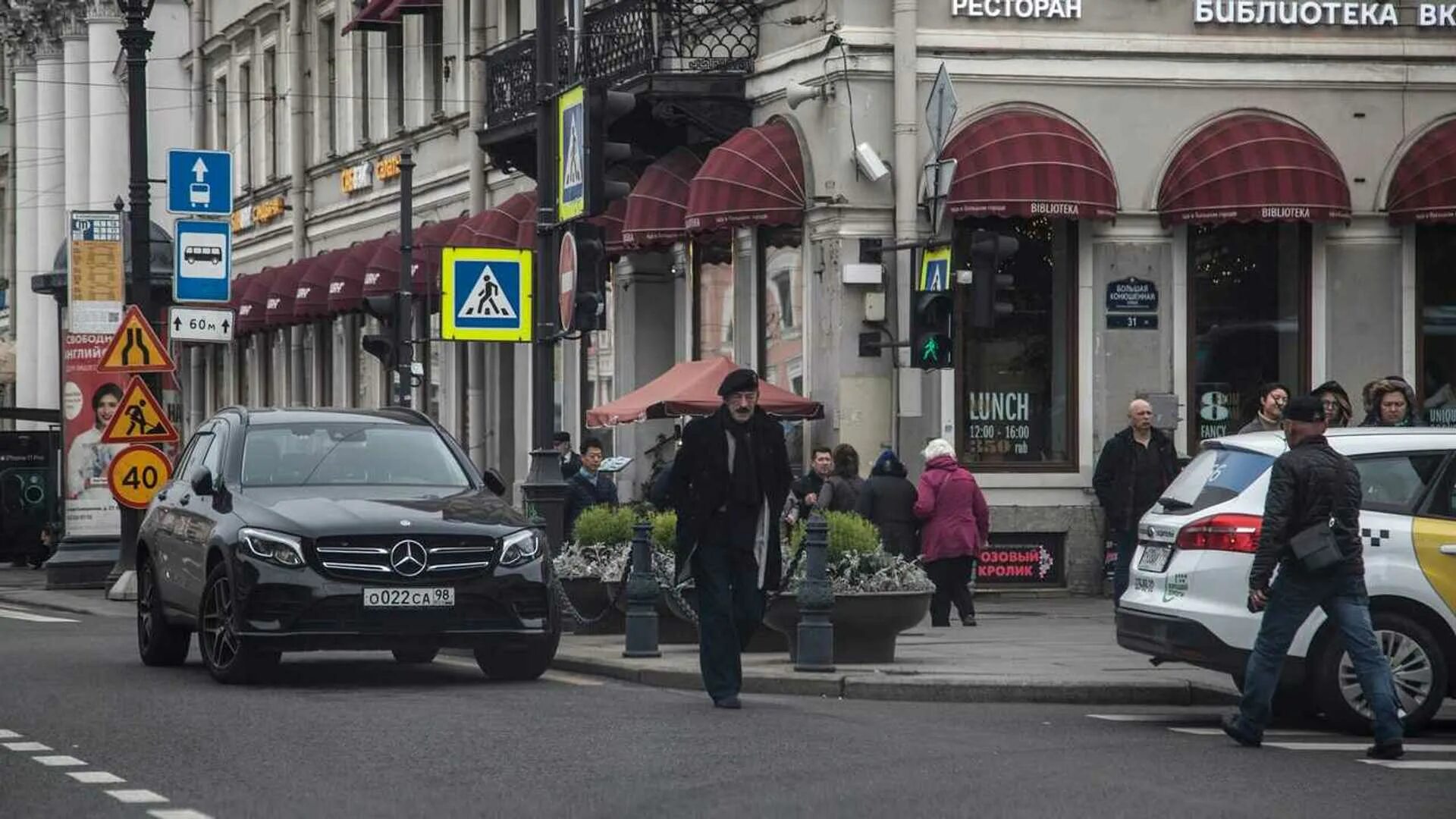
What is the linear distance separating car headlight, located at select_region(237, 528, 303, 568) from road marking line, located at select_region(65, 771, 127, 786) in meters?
4.27

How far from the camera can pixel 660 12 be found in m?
28.2

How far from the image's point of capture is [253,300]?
44.8m

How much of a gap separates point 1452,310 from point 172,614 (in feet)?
48.8

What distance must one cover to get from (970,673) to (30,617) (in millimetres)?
11917

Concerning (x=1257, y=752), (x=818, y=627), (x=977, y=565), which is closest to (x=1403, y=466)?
(x=1257, y=752)

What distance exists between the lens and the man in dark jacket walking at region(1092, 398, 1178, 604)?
21.0 meters

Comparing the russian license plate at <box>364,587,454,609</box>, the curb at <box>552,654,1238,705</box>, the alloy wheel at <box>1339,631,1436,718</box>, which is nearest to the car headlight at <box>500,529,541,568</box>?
the russian license plate at <box>364,587,454,609</box>

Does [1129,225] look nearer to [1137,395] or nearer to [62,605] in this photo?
[1137,395]

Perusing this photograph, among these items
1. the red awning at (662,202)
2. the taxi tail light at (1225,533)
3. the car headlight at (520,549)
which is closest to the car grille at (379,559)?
the car headlight at (520,549)

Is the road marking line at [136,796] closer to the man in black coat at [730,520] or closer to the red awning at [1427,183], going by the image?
the man in black coat at [730,520]

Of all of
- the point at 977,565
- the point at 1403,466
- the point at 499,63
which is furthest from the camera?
the point at 499,63

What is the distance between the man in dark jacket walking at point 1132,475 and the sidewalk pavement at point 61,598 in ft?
30.2

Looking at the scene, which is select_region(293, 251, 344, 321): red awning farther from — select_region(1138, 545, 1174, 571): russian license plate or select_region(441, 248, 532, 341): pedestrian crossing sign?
select_region(1138, 545, 1174, 571): russian license plate

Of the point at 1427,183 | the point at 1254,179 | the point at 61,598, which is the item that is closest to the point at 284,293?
the point at 61,598
